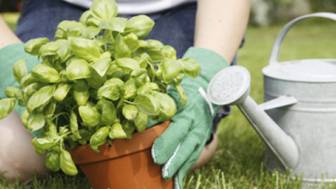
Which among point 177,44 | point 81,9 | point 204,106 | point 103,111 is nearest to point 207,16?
point 177,44

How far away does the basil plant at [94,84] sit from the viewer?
117 cm

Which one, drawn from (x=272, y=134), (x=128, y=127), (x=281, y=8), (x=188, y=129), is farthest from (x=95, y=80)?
(x=281, y=8)

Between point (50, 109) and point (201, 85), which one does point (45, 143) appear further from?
point (201, 85)

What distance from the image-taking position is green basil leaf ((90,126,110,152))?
118 centimetres

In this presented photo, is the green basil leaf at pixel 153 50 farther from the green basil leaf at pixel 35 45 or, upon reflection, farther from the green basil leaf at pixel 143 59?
the green basil leaf at pixel 35 45

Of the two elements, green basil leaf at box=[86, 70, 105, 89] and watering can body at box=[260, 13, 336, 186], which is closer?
green basil leaf at box=[86, 70, 105, 89]

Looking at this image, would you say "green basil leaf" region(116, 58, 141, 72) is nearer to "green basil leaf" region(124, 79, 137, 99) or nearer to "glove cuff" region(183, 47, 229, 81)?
"green basil leaf" region(124, 79, 137, 99)

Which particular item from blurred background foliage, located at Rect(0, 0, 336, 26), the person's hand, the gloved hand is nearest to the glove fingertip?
the gloved hand

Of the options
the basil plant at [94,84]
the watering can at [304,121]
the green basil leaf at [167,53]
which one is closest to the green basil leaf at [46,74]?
the basil plant at [94,84]

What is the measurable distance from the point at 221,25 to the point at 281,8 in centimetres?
562

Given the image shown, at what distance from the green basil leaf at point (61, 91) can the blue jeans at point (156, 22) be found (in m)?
0.61

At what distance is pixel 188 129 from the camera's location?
4.41 ft

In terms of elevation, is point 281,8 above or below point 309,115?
below

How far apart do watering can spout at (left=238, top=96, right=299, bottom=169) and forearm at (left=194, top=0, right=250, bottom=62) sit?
0.20 metres
